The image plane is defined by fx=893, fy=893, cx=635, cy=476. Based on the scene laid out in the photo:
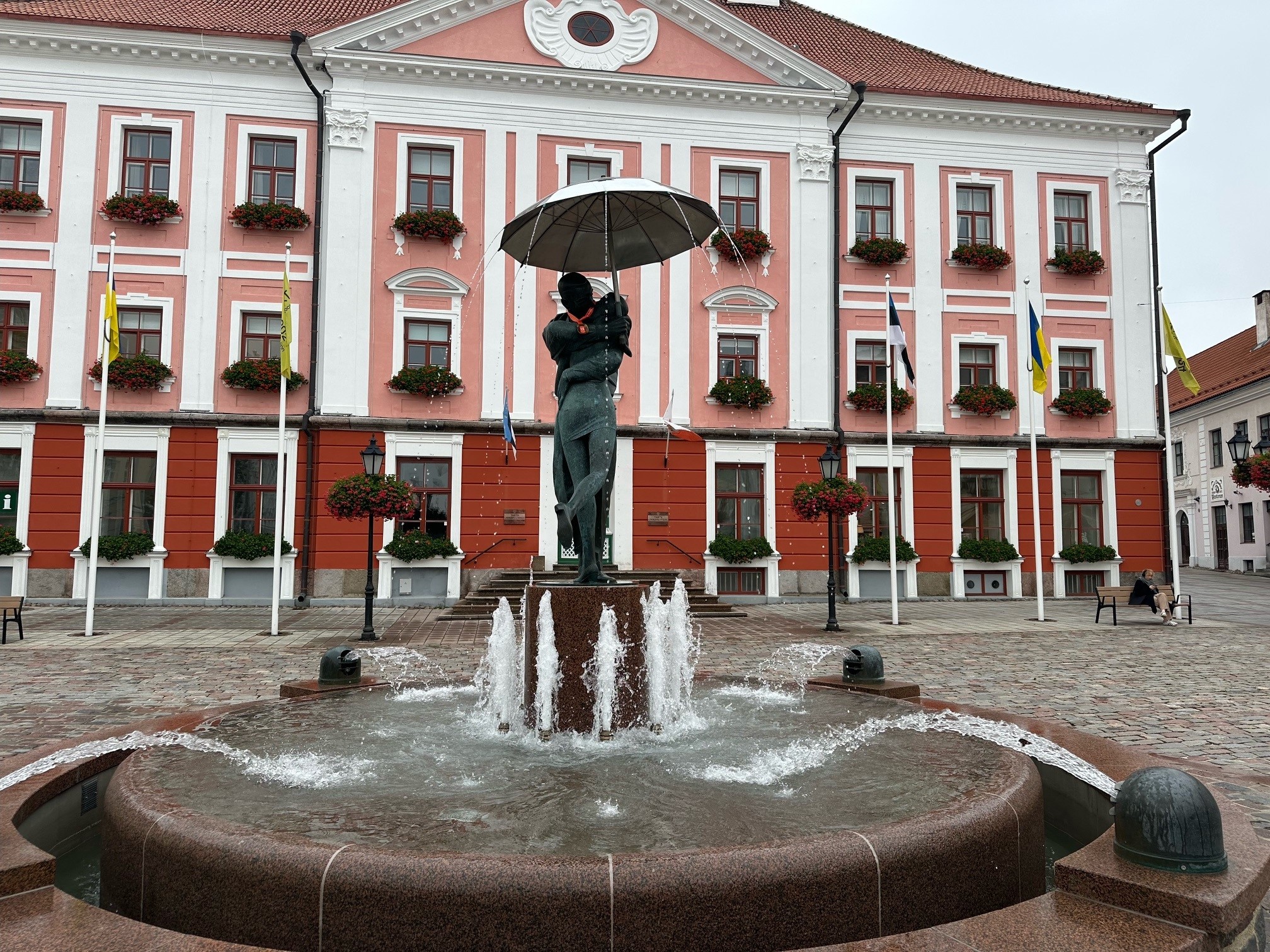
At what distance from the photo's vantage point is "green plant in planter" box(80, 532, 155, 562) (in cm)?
2042

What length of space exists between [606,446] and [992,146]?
75.5 ft

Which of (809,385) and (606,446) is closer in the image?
(606,446)

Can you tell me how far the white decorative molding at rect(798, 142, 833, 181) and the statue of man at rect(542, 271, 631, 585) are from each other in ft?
63.1

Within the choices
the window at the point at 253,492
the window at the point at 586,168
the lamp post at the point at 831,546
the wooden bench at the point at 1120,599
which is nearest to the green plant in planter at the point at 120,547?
the window at the point at 253,492

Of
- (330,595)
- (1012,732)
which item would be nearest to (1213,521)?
(330,595)

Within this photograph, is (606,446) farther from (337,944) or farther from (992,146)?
(992,146)

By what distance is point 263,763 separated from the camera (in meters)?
4.82

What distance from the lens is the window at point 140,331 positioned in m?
21.5

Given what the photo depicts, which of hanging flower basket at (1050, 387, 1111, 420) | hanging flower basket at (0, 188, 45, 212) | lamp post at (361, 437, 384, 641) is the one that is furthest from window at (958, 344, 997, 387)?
hanging flower basket at (0, 188, 45, 212)

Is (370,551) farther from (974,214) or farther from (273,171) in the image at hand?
(974,214)

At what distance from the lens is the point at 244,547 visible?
2073cm

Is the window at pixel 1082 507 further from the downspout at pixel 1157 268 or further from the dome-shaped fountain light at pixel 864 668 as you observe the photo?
the dome-shaped fountain light at pixel 864 668

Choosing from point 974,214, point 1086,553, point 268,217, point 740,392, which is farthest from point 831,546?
point 268,217

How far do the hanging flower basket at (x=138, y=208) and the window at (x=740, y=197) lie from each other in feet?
44.7
